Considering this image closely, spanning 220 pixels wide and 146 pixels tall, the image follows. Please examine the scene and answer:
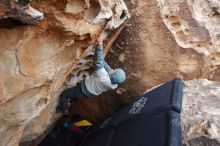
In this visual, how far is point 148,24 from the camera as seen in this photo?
357cm

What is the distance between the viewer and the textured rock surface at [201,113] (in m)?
2.85

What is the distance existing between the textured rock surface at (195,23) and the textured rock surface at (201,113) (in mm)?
350

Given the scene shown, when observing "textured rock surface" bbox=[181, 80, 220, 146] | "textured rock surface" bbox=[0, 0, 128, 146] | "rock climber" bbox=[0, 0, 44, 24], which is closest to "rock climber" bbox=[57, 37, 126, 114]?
"textured rock surface" bbox=[0, 0, 128, 146]

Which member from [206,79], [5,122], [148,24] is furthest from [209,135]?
[5,122]

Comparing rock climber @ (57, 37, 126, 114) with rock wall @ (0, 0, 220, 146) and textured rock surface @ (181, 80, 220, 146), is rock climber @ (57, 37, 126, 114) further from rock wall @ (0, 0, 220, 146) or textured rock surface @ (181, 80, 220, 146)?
textured rock surface @ (181, 80, 220, 146)

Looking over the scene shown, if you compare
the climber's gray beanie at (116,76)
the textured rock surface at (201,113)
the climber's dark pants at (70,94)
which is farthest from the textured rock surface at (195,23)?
the climber's dark pants at (70,94)

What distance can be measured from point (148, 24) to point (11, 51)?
5.46ft

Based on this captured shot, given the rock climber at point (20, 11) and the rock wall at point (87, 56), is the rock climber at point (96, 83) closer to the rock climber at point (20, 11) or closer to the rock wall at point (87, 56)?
the rock wall at point (87, 56)

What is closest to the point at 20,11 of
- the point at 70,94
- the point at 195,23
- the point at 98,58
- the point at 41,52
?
the point at 41,52

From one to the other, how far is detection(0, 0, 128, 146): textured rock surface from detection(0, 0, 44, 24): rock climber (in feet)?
0.42

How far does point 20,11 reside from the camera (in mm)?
1877

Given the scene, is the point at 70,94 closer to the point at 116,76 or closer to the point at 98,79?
the point at 98,79

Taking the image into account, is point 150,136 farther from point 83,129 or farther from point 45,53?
point 83,129

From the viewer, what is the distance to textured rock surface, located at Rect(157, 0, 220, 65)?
11.5 ft
